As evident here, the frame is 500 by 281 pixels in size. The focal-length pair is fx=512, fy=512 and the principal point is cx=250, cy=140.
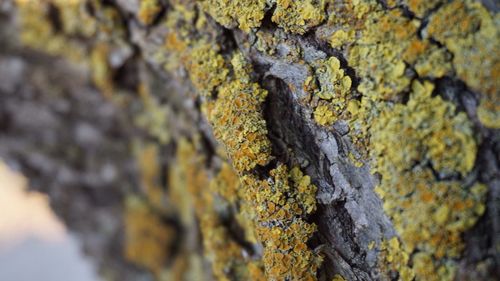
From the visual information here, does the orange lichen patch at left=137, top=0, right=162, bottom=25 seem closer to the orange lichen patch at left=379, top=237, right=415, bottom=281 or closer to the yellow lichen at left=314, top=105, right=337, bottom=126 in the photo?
the yellow lichen at left=314, top=105, right=337, bottom=126

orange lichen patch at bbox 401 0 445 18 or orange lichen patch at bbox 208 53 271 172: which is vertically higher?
orange lichen patch at bbox 208 53 271 172

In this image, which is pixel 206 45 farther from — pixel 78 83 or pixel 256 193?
pixel 78 83

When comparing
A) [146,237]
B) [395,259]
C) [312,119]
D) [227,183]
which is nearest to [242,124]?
[312,119]

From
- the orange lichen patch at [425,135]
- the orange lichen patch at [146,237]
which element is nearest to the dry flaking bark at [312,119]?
the orange lichen patch at [425,135]

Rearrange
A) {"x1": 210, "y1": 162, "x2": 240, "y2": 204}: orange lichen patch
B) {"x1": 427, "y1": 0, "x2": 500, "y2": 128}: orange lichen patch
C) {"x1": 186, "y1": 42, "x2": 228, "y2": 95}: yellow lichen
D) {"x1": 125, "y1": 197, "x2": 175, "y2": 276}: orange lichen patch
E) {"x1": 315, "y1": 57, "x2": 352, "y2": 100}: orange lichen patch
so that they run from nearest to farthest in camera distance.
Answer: {"x1": 427, "y1": 0, "x2": 500, "y2": 128}: orange lichen patch
{"x1": 315, "y1": 57, "x2": 352, "y2": 100}: orange lichen patch
{"x1": 186, "y1": 42, "x2": 228, "y2": 95}: yellow lichen
{"x1": 210, "y1": 162, "x2": 240, "y2": 204}: orange lichen patch
{"x1": 125, "y1": 197, "x2": 175, "y2": 276}: orange lichen patch

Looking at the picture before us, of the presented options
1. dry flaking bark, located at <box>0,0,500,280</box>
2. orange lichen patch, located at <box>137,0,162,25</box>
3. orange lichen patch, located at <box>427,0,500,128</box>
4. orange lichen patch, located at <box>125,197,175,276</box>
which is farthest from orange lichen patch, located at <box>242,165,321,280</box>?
orange lichen patch, located at <box>125,197,175,276</box>

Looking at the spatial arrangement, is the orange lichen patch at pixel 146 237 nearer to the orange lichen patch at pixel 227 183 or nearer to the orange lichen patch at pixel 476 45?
the orange lichen patch at pixel 227 183

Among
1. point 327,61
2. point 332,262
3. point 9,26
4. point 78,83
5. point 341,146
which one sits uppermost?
point 9,26

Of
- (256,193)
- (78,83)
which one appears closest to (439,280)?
(256,193)
